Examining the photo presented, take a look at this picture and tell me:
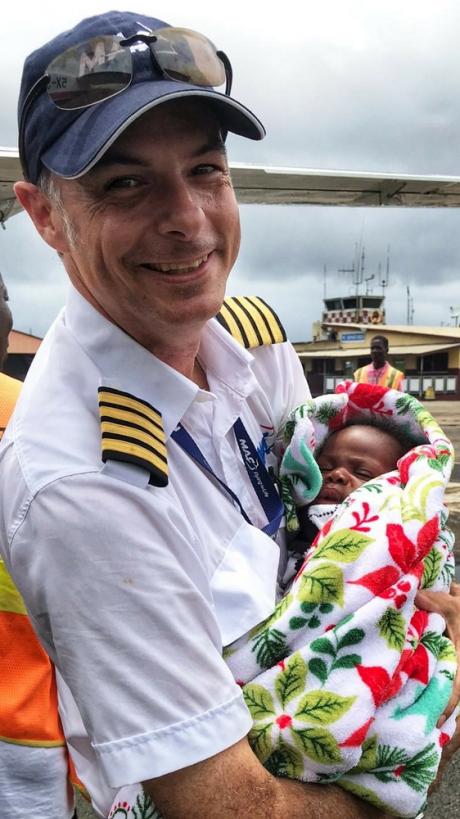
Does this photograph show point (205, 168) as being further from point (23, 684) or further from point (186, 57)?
point (23, 684)

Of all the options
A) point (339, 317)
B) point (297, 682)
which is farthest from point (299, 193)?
point (339, 317)

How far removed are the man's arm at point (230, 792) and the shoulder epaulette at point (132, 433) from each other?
44 cm

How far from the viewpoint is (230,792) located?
1.06 meters

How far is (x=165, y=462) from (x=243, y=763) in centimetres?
50

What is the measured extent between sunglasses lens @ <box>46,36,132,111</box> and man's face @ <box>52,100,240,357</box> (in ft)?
0.33

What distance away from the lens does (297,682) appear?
1235mm

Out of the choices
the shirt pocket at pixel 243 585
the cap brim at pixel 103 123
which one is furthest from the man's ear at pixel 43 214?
the shirt pocket at pixel 243 585

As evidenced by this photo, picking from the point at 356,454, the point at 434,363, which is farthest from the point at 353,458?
the point at 434,363

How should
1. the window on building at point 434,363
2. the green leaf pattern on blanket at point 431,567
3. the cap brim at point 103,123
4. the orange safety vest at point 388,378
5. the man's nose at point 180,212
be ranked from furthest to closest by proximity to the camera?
the window on building at point 434,363, the orange safety vest at point 388,378, the green leaf pattern on blanket at point 431,567, the man's nose at point 180,212, the cap brim at point 103,123

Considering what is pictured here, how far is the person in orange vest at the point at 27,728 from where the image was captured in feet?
5.36

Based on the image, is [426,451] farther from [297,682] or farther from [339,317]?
[339,317]

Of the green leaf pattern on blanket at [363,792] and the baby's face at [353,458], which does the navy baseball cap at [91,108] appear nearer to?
the baby's face at [353,458]

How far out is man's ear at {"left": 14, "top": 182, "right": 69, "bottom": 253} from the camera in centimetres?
134

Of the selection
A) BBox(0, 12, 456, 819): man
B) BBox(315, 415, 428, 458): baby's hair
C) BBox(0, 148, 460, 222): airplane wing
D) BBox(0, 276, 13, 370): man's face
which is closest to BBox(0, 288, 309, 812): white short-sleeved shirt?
BBox(0, 12, 456, 819): man
